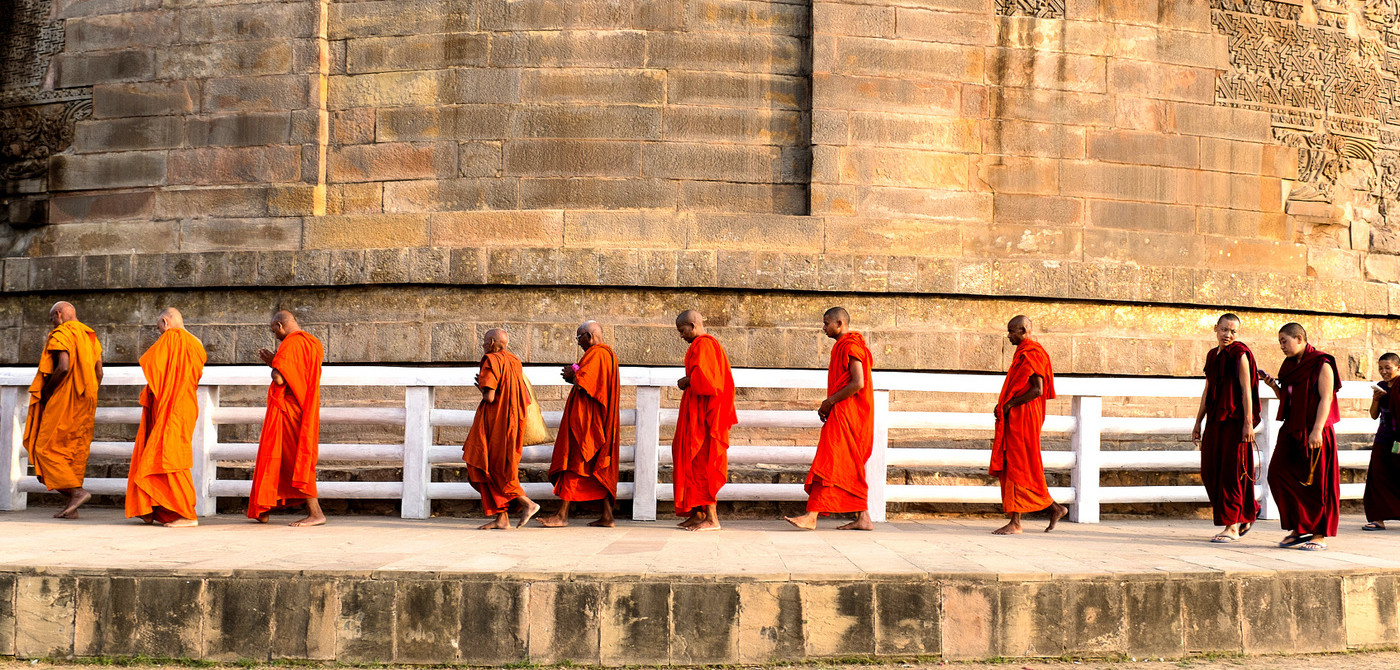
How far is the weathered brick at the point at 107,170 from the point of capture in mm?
10922

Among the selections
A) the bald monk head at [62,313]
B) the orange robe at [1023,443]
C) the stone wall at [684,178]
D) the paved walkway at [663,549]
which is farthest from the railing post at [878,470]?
the bald monk head at [62,313]

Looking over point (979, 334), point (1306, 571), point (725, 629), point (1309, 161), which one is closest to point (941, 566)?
point (725, 629)

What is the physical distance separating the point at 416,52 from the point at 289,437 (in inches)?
164

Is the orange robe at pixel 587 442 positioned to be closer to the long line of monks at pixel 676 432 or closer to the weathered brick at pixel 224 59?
the long line of monks at pixel 676 432

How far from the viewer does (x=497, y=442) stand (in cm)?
761

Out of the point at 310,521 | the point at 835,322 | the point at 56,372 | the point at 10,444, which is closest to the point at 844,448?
the point at 835,322

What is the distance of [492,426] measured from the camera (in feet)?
25.0

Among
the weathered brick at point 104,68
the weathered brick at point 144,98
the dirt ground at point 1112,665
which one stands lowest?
the dirt ground at point 1112,665

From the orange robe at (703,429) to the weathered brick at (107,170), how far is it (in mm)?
6240

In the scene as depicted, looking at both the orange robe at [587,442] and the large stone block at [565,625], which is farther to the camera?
the orange robe at [587,442]

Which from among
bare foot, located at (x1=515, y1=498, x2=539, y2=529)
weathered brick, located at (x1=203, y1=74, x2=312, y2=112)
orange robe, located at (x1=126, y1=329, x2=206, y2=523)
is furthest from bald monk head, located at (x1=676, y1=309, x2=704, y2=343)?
weathered brick, located at (x1=203, y1=74, x2=312, y2=112)

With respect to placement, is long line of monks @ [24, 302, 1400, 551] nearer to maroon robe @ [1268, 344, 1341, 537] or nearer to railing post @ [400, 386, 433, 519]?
maroon robe @ [1268, 344, 1341, 537]

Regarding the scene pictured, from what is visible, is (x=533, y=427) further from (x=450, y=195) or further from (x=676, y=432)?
(x=450, y=195)

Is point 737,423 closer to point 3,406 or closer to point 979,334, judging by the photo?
point 979,334
